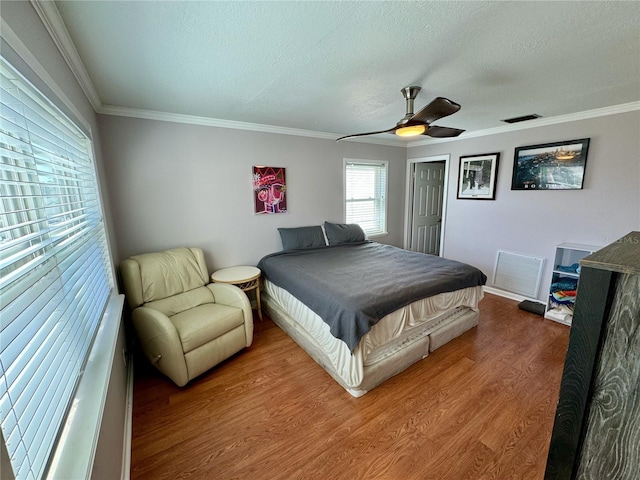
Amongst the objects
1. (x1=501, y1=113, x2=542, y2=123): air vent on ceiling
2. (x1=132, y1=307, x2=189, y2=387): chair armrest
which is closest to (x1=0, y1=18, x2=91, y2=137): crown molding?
(x1=132, y1=307, x2=189, y2=387): chair armrest

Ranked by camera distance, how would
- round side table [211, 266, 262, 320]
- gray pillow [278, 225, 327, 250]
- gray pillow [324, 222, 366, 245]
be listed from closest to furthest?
round side table [211, 266, 262, 320]
gray pillow [278, 225, 327, 250]
gray pillow [324, 222, 366, 245]

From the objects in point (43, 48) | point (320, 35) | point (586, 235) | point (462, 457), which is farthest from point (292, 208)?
point (586, 235)

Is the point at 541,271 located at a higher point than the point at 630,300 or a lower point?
lower

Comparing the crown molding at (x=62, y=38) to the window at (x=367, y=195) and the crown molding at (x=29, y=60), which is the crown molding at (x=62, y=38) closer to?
the crown molding at (x=29, y=60)

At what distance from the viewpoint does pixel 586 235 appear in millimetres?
2926

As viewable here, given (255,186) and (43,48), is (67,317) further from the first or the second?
(255,186)

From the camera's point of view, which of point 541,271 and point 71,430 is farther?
point 541,271

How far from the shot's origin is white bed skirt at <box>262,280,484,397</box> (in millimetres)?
1940

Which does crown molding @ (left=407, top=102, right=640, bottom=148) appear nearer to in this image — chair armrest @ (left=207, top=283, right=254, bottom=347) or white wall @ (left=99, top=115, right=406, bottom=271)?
white wall @ (left=99, top=115, right=406, bottom=271)

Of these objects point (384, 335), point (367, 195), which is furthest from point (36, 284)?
point (367, 195)

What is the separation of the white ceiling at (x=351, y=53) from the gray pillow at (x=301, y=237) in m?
1.52

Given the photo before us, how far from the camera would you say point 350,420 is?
176 centimetres

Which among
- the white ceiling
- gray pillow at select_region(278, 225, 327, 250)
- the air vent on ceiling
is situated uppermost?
the white ceiling

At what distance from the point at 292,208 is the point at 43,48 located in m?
2.66
